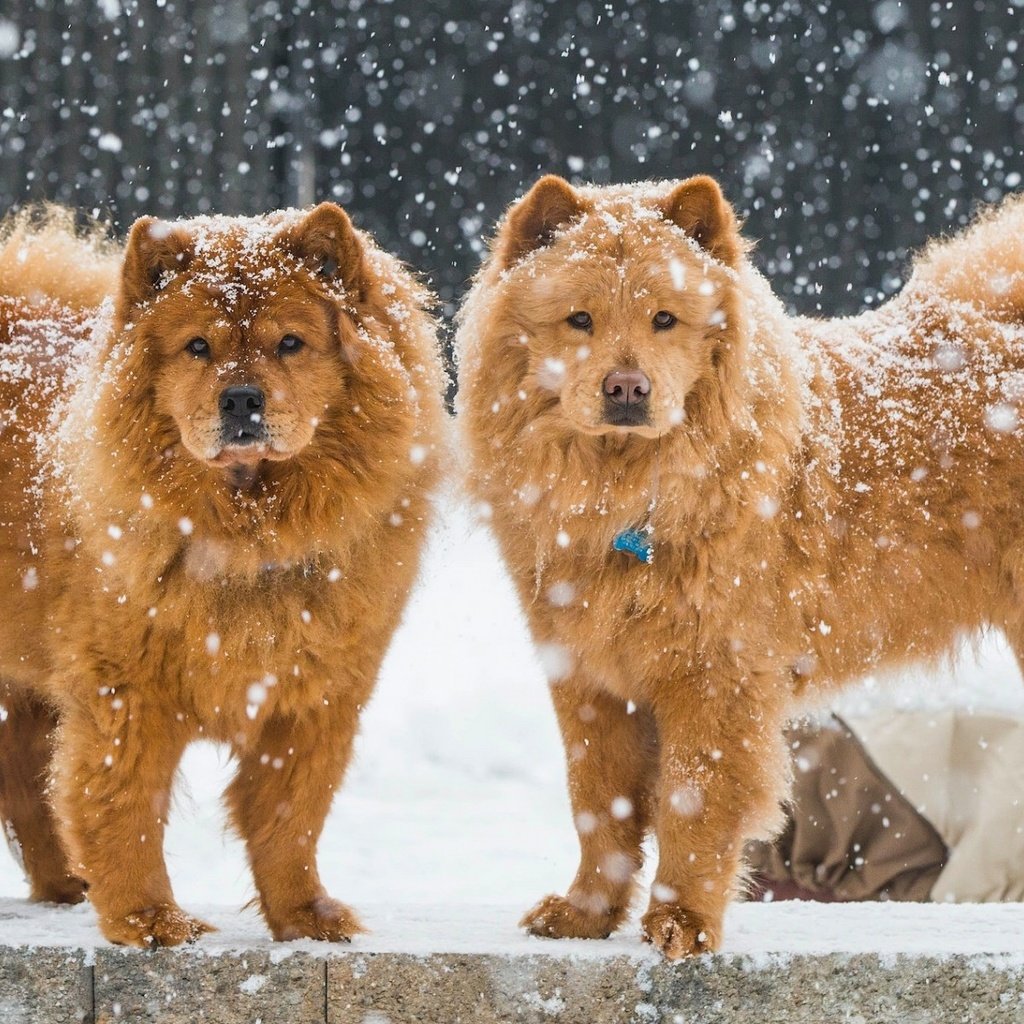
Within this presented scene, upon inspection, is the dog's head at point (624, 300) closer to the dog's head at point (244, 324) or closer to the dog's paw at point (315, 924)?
the dog's head at point (244, 324)

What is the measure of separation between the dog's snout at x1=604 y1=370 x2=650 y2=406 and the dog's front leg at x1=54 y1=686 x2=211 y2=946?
1396mm

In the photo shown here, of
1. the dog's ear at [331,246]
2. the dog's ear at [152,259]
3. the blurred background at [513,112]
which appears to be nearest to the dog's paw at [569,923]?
the dog's ear at [331,246]

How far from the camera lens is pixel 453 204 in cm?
980

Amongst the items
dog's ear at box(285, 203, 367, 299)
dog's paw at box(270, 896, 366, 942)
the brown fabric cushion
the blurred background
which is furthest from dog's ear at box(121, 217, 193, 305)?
the blurred background

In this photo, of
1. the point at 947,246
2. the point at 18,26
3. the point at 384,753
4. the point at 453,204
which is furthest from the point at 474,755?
the point at 18,26

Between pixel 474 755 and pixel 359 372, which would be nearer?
pixel 359 372

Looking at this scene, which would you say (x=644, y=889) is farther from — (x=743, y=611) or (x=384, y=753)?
(x=384, y=753)

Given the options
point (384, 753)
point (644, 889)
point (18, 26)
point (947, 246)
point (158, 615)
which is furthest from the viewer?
point (18, 26)

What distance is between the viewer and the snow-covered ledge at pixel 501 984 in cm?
341

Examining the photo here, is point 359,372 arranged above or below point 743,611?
above

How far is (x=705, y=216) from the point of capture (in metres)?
3.62

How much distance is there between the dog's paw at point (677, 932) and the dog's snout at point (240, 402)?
64.3 inches

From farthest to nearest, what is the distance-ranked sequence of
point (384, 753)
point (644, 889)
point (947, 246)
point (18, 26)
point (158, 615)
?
1. point (18, 26)
2. point (384, 753)
3. point (947, 246)
4. point (644, 889)
5. point (158, 615)

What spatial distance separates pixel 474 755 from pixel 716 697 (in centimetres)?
486
